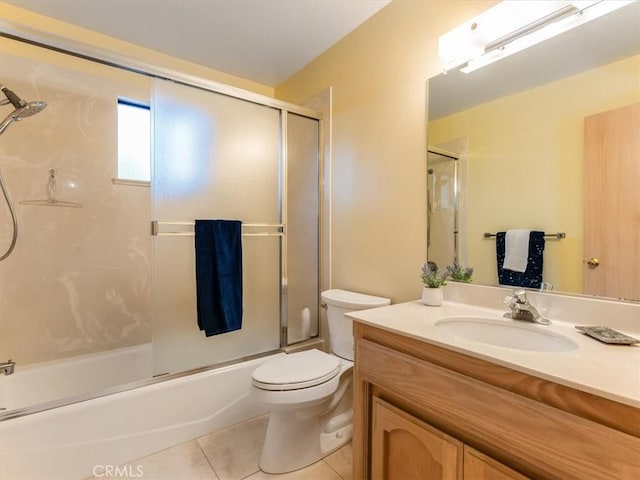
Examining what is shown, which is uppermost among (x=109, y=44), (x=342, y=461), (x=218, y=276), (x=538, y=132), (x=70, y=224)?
(x=109, y=44)

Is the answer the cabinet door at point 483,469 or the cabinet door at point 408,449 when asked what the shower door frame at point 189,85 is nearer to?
the cabinet door at point 408,449

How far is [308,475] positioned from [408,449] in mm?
672

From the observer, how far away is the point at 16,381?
5.81ft

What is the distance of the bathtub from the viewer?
4.25 feet

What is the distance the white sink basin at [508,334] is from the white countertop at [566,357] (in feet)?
0.05

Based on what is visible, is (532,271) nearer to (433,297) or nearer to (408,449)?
(433,297)

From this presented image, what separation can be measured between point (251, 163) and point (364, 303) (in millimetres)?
1124

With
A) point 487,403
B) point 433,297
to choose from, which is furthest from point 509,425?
point 433,297

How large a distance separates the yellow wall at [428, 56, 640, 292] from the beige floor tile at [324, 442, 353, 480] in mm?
1077

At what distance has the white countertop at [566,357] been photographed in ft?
2.05

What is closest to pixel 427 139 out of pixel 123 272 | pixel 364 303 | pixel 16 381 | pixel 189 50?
pixel 364 303

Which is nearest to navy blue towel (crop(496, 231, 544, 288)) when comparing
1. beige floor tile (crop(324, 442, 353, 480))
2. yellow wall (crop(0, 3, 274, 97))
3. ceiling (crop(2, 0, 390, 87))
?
beige floor tile (crop(324, 442, 353, 480))

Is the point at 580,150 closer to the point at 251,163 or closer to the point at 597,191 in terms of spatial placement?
the point at 597,191

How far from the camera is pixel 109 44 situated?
80.4 inches
